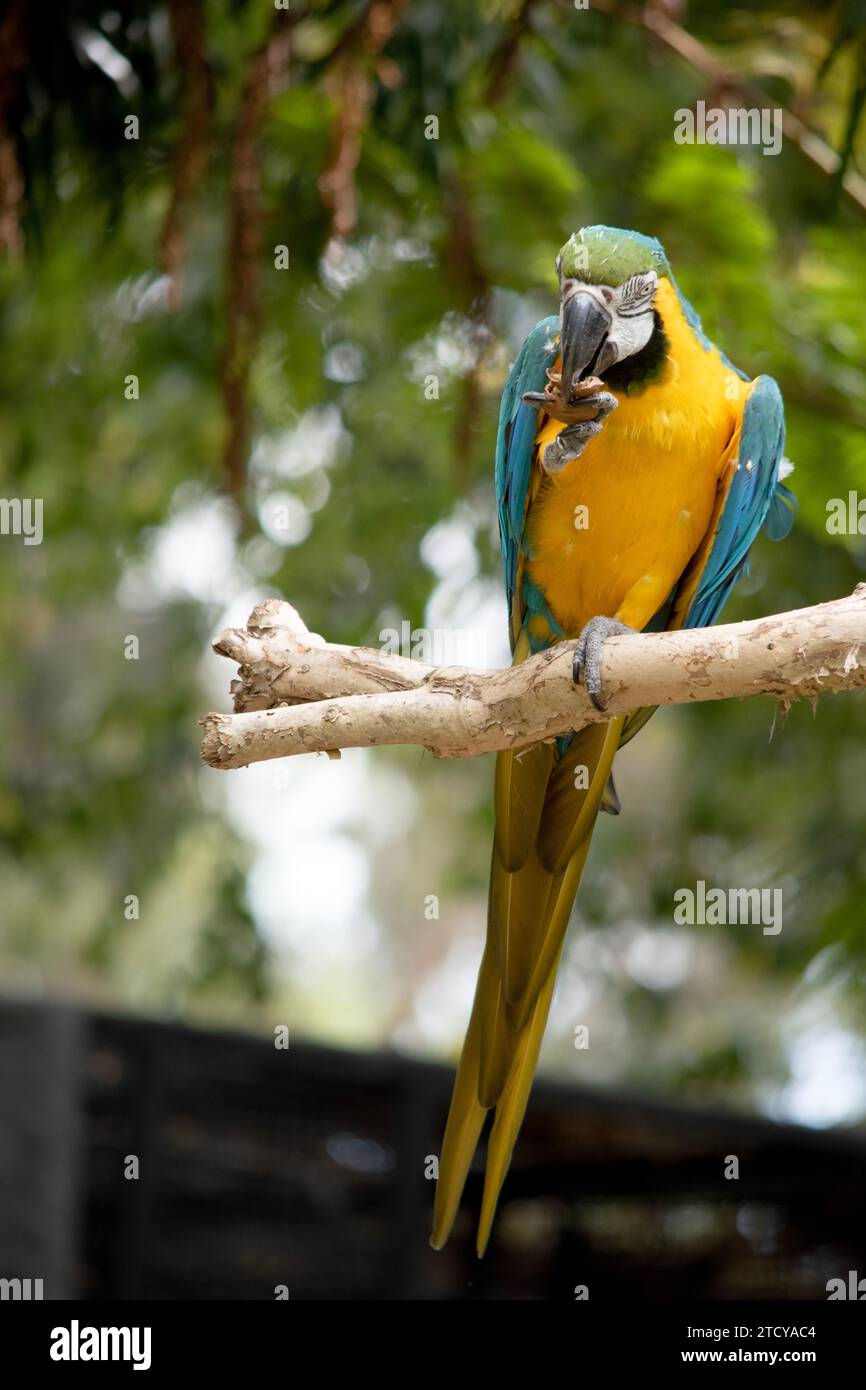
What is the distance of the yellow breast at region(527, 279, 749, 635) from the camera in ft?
7.29

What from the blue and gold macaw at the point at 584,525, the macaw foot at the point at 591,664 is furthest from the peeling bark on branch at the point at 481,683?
the blue and gold macaw at the point at 584,525

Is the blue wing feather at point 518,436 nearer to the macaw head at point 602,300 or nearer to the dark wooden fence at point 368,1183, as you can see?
the macaw head at point 602,300

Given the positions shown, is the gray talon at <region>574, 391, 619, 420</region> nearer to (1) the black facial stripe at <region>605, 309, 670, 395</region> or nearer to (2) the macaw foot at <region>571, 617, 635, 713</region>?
(1) the black facial stripe at <region>605, 309, 670, 395</region>

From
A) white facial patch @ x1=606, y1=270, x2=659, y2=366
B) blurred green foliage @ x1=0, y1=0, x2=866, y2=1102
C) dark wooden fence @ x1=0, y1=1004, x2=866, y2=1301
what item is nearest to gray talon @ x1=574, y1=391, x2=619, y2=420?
white facial patch @ x1=606, y1=270, x2=659, y2=366

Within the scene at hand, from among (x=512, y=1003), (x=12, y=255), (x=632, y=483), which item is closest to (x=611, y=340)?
(x=632, y=483)

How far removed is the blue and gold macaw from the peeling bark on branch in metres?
0.15

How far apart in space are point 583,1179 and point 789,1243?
2.28 ft

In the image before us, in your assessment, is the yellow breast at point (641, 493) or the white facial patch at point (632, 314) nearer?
the white facial patch at point (632, 314)

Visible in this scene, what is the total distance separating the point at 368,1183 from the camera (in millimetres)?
4672

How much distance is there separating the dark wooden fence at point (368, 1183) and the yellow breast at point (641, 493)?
2.56 metres

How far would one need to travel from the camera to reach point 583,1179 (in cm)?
466

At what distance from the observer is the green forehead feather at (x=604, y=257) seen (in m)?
2.06
